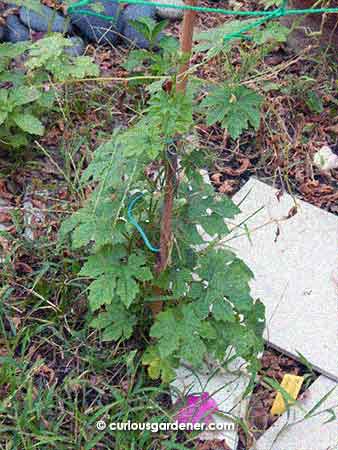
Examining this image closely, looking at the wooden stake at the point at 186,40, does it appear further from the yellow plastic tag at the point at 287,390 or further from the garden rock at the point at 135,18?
the garden rock at the point at 135,18

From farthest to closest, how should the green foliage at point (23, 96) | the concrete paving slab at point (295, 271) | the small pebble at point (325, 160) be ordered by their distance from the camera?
the small pebble at point (325, 160), the green foliage at point (23, 96), the concrete paving slab at point (295, 271)

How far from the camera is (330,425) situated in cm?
200

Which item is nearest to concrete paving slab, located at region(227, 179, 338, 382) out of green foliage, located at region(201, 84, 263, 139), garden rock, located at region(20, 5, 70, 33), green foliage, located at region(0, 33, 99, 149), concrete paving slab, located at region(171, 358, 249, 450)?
concrete paving slab, located at region(171, 358, 249, 450)

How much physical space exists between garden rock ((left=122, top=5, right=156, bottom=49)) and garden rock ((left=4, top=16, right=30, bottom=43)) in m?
0.46

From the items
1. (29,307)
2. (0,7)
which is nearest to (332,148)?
(29,307)

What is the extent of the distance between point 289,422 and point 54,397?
703 millimetres

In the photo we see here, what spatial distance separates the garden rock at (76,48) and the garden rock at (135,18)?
0.22 m

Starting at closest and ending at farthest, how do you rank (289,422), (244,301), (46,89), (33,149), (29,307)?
(244,301) < (289,422) < (29,307) < (33,149) < (46,89)

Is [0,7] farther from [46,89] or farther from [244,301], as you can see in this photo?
[244,301]

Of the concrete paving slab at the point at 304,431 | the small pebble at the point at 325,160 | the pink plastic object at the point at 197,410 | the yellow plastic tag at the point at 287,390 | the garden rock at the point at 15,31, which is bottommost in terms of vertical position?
the concrete paving slab at the point at 304,431

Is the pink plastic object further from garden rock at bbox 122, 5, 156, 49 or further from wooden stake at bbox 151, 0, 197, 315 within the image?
garden rock at bbox 122, 5, 156, 49

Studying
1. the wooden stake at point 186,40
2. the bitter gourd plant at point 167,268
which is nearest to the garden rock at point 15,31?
the bitter gourd plant at point 167,268

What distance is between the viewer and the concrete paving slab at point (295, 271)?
219cm

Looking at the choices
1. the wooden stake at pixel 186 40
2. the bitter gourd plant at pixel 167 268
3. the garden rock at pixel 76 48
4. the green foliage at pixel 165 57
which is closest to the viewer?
the wooden stake at pixel 186 40
